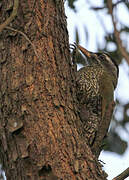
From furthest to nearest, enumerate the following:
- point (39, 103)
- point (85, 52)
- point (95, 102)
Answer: point (85, 52) < point (95, 102) < point (39, 103)

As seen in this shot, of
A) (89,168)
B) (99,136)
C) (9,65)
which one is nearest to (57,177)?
(89,168)

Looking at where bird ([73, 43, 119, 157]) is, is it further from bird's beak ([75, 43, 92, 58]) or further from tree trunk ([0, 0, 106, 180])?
tree trunk ([0, 0, 106, 180])

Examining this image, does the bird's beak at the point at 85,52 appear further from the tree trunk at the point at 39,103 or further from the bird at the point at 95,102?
the tree trunk at the point at 39,103

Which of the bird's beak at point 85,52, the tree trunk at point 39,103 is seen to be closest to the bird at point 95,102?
the bird's beak at point 85,52

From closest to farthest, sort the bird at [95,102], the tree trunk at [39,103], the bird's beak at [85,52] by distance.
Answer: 1. the tree trunk at [39,103]
2. the bird at [95,102]
3. the bird's beak at [85,52]

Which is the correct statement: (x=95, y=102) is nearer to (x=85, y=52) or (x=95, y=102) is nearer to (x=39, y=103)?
(x=85, y=52)

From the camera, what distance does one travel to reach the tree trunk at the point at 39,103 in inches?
89.0

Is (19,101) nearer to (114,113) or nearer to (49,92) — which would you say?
(49,92)

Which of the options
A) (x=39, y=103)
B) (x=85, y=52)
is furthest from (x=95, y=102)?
(x=39, y=103)

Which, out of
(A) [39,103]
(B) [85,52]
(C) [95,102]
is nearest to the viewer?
(A) [39,103]

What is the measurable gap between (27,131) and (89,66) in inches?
75.6

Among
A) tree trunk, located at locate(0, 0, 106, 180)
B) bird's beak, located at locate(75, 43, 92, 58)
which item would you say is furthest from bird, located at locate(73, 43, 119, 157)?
tree trunk, located at locate(0, 0, 106, 180)

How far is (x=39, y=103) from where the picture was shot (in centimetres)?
239

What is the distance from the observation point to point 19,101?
7.81 feet
